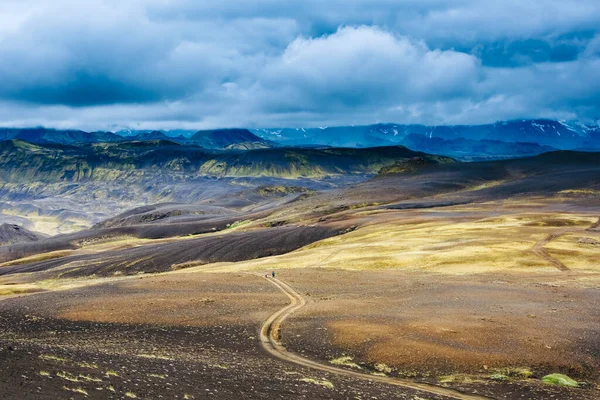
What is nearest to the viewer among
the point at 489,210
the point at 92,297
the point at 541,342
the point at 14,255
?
the point at 541,342

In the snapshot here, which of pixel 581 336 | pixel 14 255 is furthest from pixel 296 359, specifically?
pixel 14 255

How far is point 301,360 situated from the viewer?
28.8 m

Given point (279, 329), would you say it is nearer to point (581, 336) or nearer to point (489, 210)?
point (581, 336)

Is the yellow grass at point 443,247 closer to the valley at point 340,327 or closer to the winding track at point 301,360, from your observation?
the valley at point 340,327

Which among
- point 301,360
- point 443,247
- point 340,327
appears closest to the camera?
point 301,360

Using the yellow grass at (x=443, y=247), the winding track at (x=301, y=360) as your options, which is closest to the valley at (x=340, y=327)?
the winding track at (x=301, y=360)

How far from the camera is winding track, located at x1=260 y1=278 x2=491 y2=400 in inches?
959

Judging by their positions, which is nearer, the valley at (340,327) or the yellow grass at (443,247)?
the valley at (340,327)

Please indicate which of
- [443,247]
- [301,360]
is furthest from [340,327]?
[443,247]

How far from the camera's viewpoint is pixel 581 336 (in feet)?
104

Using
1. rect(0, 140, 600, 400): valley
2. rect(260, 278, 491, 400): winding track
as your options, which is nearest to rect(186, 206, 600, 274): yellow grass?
rect(0, 140, 600, 400): valley

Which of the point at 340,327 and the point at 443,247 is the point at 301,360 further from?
the point at 443,247

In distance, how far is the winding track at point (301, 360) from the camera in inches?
959

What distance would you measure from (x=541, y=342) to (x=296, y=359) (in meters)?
13.3
